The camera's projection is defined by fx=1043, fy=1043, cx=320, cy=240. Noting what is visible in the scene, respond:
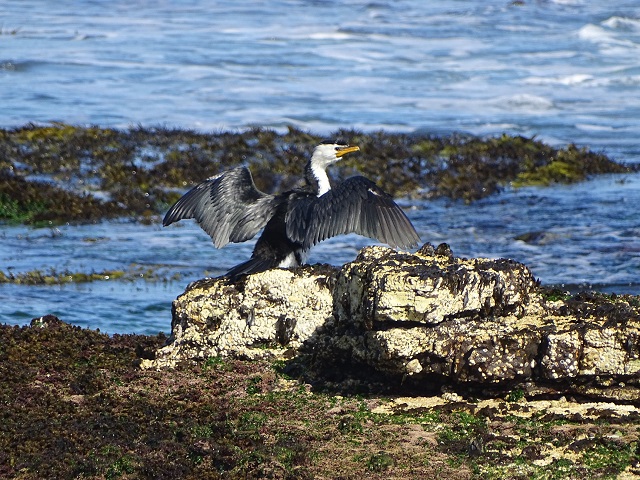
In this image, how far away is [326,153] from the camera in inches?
372

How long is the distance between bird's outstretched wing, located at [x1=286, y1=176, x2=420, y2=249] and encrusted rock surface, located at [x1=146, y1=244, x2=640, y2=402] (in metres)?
0.37

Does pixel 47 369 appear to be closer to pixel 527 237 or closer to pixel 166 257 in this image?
pixel 166 257

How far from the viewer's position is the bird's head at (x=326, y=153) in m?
9.20

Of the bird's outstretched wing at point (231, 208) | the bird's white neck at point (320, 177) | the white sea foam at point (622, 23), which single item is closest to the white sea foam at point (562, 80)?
the white sea foam at point (622, 23)

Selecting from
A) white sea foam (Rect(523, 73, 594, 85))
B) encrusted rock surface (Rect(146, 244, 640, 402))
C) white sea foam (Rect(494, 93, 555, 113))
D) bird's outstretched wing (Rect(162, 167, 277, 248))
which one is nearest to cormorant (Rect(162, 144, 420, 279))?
bird's outstretched wing (Rect(162, 167, 277, 248))

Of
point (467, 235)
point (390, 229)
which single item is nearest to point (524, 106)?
point (467, 235)

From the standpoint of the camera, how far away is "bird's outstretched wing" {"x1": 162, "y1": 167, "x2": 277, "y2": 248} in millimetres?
8188

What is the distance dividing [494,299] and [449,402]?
2.38ft

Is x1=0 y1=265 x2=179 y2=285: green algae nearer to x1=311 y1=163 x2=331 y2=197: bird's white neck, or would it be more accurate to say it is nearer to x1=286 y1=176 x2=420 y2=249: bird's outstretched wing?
x1=311 y1=163 x2=331 y2=197: bird's white neck

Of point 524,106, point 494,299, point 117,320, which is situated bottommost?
point 117,320

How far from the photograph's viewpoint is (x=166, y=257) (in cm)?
1328

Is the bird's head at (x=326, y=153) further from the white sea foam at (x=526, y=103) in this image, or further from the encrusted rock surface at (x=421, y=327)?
the white sea foam at (x=526, y=103)

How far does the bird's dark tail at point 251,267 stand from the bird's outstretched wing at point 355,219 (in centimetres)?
28

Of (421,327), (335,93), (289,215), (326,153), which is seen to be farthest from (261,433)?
(335,93)
